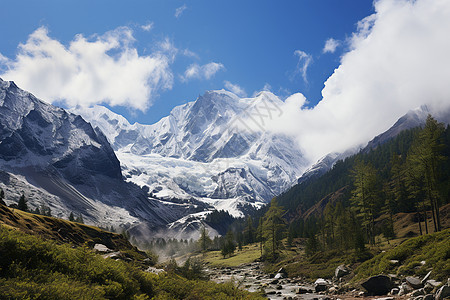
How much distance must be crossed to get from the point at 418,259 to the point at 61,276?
2986 cm

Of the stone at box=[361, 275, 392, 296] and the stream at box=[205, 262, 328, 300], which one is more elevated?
the stone at box=[361, 275, 392, 296]

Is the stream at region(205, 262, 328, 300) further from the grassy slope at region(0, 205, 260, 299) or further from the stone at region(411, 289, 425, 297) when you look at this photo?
the stone at region(411, 289, 425, 297)

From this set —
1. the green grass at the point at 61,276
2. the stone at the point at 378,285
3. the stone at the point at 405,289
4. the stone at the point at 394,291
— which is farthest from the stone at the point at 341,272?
the green grass at the point at 61,276

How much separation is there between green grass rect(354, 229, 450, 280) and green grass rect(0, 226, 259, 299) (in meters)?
18.2

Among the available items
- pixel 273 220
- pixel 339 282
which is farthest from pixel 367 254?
pixel 273 220

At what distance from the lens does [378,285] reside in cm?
2475

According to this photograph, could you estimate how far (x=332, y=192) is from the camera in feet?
642

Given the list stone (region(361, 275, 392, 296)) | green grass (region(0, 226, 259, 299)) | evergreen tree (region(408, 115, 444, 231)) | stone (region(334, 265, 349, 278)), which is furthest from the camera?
evergreen tree (region(408, 115, 444, 231))

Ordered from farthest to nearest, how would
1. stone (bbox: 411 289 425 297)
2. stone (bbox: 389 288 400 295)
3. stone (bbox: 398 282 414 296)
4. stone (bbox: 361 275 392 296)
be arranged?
stone (bbox: 361 275 392 296), stone (bbox: 389 288 400 295), stone (bbox: 398 282 414 296), stone (bbox: 411 289 425 297)

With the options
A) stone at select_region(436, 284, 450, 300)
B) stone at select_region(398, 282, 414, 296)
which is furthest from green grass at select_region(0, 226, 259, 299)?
stone at select_region(398, 282, 414, 296)

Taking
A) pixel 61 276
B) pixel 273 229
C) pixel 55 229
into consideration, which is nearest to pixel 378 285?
pixel 61 276

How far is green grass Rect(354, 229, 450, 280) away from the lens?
875 inches

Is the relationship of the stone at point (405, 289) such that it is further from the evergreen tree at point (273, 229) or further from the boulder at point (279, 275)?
the evergreen tree at point (273, 229)

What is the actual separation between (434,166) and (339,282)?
22.1 meters
